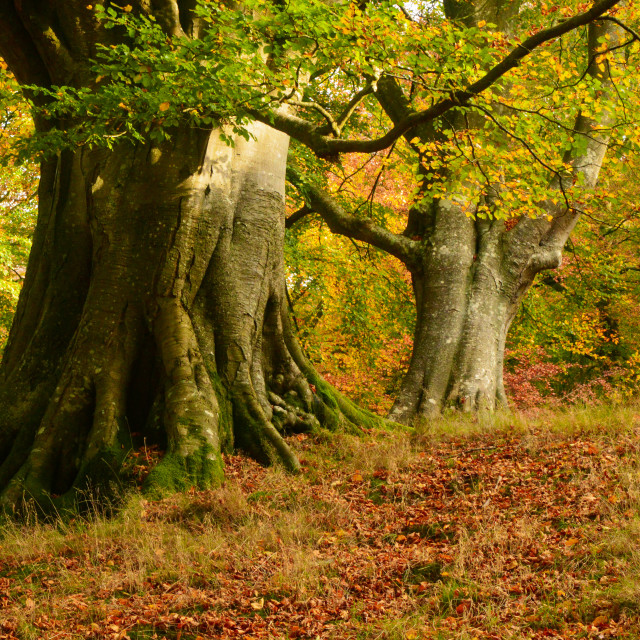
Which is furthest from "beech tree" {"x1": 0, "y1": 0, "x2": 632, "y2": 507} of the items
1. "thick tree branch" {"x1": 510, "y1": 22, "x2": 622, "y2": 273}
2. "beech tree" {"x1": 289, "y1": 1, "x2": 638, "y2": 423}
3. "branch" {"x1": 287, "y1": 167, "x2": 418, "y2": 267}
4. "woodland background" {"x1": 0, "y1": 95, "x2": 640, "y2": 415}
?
"woodland background" {"x1": 0, "y1": 95, "x2": 640, "y2": 415}

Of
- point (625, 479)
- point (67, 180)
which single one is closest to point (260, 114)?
point (67, 180)

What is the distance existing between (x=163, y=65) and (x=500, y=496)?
4.81 metres

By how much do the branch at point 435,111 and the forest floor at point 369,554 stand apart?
3.22m

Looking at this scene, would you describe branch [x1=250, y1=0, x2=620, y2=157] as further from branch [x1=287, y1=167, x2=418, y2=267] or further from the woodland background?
the woodland background

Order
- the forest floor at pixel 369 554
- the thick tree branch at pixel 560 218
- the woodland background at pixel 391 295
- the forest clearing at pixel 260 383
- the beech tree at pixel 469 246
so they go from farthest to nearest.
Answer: the woodland background at pixel 391 295 → the thick tree branch at pixel 560 218 → the beech tree at pixel 469 246 → the forest clearing at pixel 260 383 → the forest floor at pixel 369 554

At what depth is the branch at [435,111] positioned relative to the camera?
543cm

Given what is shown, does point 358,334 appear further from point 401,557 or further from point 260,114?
point 401,557

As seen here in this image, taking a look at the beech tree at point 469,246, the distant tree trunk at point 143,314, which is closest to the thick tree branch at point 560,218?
the beech tree at point 469,246

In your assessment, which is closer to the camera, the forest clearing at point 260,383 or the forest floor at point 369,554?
the forest floor at point 369,554

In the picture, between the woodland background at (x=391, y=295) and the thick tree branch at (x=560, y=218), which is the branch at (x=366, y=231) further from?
the woodland background at (x=391, y=295)

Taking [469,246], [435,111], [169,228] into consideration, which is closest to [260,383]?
[169,228]

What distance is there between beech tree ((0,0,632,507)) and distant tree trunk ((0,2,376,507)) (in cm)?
2

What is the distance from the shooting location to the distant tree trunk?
650 cm

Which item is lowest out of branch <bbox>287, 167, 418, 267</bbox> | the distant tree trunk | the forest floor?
the forest floor
